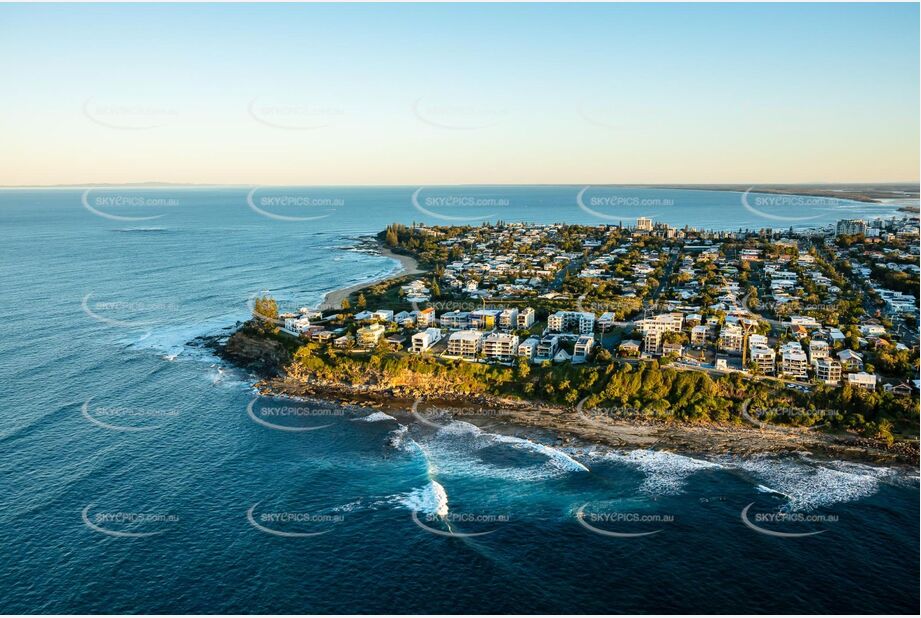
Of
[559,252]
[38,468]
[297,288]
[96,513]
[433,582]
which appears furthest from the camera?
[559,252]

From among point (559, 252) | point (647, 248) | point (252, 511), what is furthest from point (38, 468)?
point (647, 248)

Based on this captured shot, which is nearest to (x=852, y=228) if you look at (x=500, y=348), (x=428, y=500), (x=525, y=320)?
(x=525, y=320)

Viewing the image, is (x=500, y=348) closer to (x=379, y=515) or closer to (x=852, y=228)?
(x=379, y=515)

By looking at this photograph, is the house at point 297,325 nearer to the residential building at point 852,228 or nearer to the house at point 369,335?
the house at point 369,335

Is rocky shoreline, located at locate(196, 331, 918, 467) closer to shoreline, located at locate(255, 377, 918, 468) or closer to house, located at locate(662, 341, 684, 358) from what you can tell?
shoreline, located at locate(255, 377, 918, 468)

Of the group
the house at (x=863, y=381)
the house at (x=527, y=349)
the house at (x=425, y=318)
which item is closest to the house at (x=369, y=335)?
the house at (x=425, y=318)

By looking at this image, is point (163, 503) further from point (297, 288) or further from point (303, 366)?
point (297, 288)

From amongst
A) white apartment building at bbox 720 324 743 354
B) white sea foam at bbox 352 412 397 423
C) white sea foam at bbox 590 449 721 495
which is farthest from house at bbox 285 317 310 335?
white apartment building at bbox 720 324 743 354
